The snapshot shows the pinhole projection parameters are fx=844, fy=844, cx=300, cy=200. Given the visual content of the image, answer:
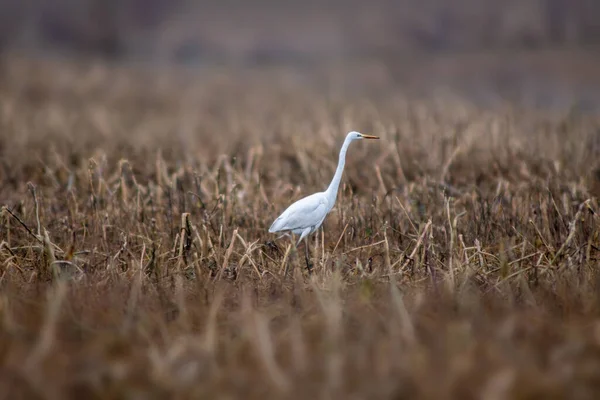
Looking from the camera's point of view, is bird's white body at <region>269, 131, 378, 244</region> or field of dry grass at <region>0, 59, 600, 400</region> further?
bird's white body at <region>269, 131, 378, 244</region>

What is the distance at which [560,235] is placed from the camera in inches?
186

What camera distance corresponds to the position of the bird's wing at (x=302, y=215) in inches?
173

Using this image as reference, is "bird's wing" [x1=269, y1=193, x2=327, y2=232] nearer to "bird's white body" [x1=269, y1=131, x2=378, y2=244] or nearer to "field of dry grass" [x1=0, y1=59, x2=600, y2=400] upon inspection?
"bird's white body" [x1=269, y1=131, x2=378, y2=244]

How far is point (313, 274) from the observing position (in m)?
4.16

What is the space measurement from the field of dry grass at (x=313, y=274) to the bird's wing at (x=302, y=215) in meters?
0.17

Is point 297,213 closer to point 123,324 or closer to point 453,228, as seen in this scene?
point 453,228

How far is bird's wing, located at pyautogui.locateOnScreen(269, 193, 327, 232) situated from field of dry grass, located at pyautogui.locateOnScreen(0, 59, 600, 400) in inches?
6.5

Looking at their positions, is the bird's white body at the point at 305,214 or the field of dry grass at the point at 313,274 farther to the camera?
the bird's white body at the point at 305,214

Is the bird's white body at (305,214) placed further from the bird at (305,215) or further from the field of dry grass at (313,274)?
the field of dry grass at (313,274)

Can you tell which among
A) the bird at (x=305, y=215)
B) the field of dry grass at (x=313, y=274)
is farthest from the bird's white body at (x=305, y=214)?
the field of dry grass at (x=313, y=274)

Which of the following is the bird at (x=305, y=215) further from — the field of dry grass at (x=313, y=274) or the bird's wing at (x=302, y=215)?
the field of dry grass at (x=313, y=274)

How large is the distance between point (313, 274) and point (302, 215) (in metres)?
0.39

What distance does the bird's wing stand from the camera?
4.40 m

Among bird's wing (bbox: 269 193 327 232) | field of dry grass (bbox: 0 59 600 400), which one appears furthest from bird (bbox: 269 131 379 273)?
field of dry grass (bbox: 0 59 600 400)
